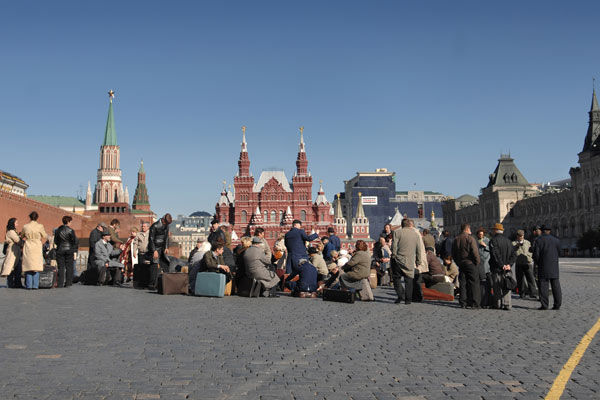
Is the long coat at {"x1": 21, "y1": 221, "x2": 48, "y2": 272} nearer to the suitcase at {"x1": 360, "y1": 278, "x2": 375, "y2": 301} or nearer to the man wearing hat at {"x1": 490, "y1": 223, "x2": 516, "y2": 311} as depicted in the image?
the suitcase at {"x1": 360, "y1": 278, "x2": 375, "y2": 301}

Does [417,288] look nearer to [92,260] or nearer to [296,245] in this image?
[296,245]

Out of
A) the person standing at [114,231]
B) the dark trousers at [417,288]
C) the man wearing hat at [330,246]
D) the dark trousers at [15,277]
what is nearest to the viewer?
the dark trousers at [417,288]

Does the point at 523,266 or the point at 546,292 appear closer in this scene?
the point at 546,292

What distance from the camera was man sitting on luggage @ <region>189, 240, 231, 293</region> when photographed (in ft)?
48.3

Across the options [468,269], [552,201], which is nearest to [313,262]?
[468,269]

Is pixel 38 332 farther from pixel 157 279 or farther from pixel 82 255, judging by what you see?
pixel 82 255

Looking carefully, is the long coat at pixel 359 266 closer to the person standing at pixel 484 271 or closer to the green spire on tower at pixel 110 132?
the person standing at pixel 484 271

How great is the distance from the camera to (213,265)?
48.2 ft

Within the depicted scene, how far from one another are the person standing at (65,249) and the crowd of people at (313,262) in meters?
0.02

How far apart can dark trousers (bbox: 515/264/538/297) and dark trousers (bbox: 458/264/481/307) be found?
241 centimetres

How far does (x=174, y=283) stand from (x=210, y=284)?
973 millimetres

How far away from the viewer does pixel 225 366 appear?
6.73 meters

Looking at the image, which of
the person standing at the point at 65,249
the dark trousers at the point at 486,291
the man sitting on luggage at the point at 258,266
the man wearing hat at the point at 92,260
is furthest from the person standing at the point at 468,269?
the man wearing hat at the point at 92,260

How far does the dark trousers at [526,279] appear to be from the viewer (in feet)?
49.0
